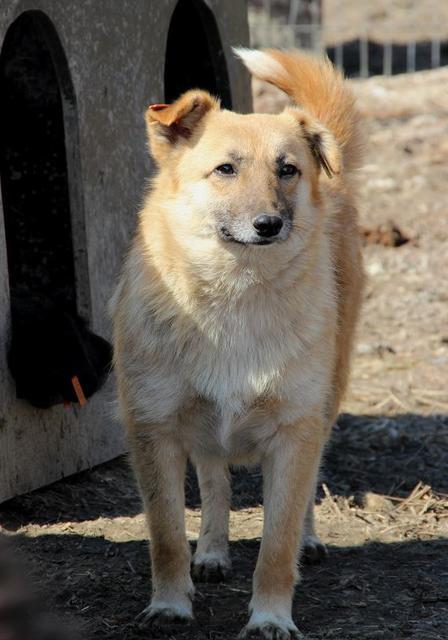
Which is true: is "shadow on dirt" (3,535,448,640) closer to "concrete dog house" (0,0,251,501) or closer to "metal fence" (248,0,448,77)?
"concrete dog house" (0,0,251,501)

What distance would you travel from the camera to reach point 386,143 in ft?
34.7

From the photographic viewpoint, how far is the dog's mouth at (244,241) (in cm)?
374

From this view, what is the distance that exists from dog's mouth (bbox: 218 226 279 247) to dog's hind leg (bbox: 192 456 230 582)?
1031 millimetres

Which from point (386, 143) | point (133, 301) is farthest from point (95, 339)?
point (386, 143)

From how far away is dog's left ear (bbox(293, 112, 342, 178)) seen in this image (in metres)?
4.23

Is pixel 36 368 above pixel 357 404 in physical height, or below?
above

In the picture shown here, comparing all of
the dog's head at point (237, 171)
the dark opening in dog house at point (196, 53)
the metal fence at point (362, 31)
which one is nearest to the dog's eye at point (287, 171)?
the dog's head at point (237, 171)

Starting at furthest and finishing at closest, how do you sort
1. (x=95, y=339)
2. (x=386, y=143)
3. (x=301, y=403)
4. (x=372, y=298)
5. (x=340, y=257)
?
(x=386, y=143) < (x=372, y=298) < (x=95, y=339) < (x=340, y=257) < (x=301, y=403)

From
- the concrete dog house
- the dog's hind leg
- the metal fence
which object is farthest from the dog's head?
the metal fence

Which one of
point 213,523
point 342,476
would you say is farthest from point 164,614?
point 342,476

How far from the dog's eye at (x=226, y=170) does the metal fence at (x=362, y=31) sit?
9.73 meters

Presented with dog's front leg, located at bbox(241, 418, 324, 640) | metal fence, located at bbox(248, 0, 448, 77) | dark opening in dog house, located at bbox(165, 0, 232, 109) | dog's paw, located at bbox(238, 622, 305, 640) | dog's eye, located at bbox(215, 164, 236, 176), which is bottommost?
metal fence, located at bbox(248, 0, 448, 77)

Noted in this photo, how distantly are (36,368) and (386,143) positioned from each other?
6441mm

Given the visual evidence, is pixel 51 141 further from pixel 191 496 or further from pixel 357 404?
pixel 357 404
